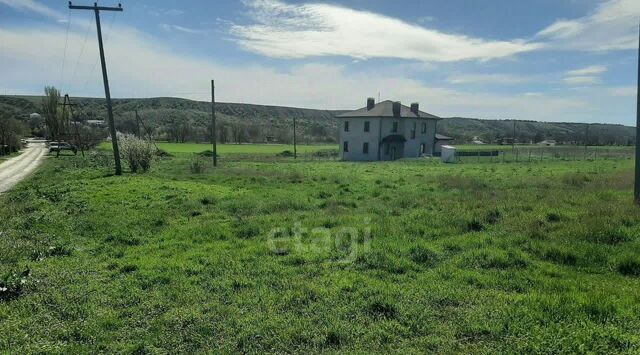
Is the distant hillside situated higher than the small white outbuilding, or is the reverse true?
the distant hillside

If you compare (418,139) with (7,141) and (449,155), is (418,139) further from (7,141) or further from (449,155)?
(7,141)

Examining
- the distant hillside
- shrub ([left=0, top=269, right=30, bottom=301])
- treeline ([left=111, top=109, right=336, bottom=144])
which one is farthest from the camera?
the distant hillside

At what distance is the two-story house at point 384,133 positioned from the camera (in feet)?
180

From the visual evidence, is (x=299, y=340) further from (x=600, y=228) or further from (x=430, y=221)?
(x=600, y=228)

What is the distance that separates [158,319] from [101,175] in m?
20.9

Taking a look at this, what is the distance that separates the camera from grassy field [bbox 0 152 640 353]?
481 centimetres

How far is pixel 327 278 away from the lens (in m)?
6.70

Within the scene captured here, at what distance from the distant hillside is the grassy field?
8600 centimetres

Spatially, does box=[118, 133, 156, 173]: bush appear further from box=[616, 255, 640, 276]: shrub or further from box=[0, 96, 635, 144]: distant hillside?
box=[0, 96, 635, 144]: distant hillside

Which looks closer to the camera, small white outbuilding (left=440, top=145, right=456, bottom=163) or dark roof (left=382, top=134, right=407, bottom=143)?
small white outbuilding (left=440, top=145, right=456, bottom=163)

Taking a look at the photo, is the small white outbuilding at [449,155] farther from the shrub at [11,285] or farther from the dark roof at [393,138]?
the shrub at [11,285]

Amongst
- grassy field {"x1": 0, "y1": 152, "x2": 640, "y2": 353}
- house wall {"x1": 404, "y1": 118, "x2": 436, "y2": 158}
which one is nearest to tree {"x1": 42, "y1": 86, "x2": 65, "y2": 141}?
house wall {"x1": 404, "y1": 118, "x2": 436, "y2": 158}

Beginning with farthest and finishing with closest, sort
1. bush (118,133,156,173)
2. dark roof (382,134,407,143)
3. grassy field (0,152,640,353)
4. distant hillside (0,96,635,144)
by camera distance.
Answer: distant hillside (0,96,635,144) → dark roof (382,134,407,143) → bush (118,133,156,173) → grassy field (0,152,640,353)

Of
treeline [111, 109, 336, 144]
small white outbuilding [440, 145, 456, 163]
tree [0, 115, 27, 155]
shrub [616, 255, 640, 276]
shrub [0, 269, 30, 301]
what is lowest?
shrub [0, 269, 30, 301]
